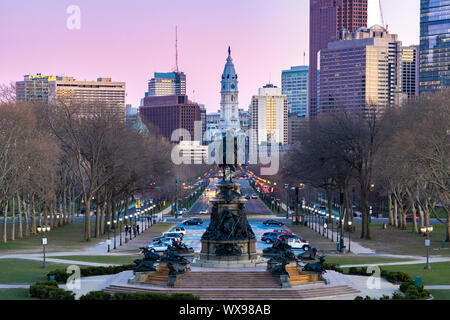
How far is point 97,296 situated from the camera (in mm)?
41188

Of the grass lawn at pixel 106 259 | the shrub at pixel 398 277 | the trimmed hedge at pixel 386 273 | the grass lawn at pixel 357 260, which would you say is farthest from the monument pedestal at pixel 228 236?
the grass lawn at pixel 357 260

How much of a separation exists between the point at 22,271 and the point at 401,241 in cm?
4388

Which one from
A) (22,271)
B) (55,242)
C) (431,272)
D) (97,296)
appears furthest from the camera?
(55,242)

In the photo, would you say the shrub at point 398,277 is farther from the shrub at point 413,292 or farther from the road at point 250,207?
the road at point 250,207

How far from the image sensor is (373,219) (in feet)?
405

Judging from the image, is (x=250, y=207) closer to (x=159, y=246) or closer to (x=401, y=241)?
(x=401, y=241)

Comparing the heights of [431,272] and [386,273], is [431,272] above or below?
below

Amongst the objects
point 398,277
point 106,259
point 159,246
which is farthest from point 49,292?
point 159,246

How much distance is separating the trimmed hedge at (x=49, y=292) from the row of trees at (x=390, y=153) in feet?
128

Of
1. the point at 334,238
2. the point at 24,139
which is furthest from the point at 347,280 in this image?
the point at 24,139

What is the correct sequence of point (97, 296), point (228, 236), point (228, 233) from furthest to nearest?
point (228, 233) < point (228, 236) < point (97, 296)

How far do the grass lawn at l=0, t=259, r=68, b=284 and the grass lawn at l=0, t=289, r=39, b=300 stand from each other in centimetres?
355

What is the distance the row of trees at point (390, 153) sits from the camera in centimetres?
7250
